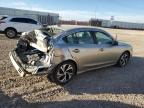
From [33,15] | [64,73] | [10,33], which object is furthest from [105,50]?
[33,15]

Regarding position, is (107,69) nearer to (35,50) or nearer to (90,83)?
(90,83)

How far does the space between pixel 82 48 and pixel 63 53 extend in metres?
0.80

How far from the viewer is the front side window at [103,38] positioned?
777 cm

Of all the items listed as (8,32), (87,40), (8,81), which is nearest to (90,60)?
(87,40)

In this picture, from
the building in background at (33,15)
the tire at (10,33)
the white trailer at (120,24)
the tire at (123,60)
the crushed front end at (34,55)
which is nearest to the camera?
the crushed front end at (34,55)

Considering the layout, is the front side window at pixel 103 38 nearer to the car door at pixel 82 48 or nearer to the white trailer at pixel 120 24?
the car door at pixel 82 48

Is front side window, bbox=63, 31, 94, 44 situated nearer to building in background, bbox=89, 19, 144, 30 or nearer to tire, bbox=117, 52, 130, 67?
tire, bbox=117, 52, 130, 67

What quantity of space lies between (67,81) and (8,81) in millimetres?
1662

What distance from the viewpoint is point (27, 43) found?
7.58m

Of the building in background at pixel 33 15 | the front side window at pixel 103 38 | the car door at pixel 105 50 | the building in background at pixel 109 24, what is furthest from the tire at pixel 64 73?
the building in background at pixel 109 24

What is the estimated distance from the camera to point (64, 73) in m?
6.67

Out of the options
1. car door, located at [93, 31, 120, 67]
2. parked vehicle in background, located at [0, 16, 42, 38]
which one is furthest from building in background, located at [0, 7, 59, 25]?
car door, located at [93, 31, 120, 67]

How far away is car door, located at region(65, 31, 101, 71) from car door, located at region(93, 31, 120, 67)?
23 cm

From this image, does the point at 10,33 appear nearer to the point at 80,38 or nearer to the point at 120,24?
the point at 80,38
